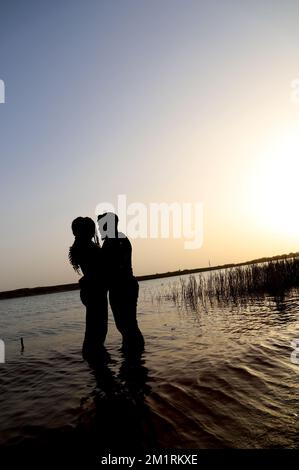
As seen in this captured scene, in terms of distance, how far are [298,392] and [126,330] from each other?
10.2ft

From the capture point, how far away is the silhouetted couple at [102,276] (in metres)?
5.51

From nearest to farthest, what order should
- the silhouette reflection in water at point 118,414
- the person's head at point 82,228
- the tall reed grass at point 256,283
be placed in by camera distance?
the silhouette reflection in water at point 118,414
the person's head at point 82,228
the tall reed grass at point 256,283

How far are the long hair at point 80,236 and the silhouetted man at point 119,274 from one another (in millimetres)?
221

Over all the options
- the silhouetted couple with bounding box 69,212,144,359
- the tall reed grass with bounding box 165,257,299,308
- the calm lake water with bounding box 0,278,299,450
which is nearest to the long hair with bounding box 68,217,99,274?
the silhouetted couple with bounding box 69,212,144,359

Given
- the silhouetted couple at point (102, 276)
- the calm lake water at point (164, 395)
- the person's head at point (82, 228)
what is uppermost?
the person's head at point (82, 228)

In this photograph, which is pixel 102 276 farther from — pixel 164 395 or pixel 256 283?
A: pixel 256 283

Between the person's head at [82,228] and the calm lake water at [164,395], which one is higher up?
the person's head at [82,228]

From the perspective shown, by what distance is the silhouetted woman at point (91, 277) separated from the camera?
5.50 meters

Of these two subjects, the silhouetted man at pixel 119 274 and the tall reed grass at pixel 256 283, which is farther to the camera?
the tall reed grass at pixel 256 283

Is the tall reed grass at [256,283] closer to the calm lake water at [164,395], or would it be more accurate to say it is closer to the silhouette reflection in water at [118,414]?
the calm lake water at [164,395]

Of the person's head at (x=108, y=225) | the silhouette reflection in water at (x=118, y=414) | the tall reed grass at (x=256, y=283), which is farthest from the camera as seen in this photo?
the tall reed grass at (x=256, y=283)

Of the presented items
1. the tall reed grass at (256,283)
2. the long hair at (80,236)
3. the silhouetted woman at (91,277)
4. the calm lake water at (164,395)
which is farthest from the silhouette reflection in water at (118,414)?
the tall reed grass at (256,283)

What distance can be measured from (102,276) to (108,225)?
95 centimetres
